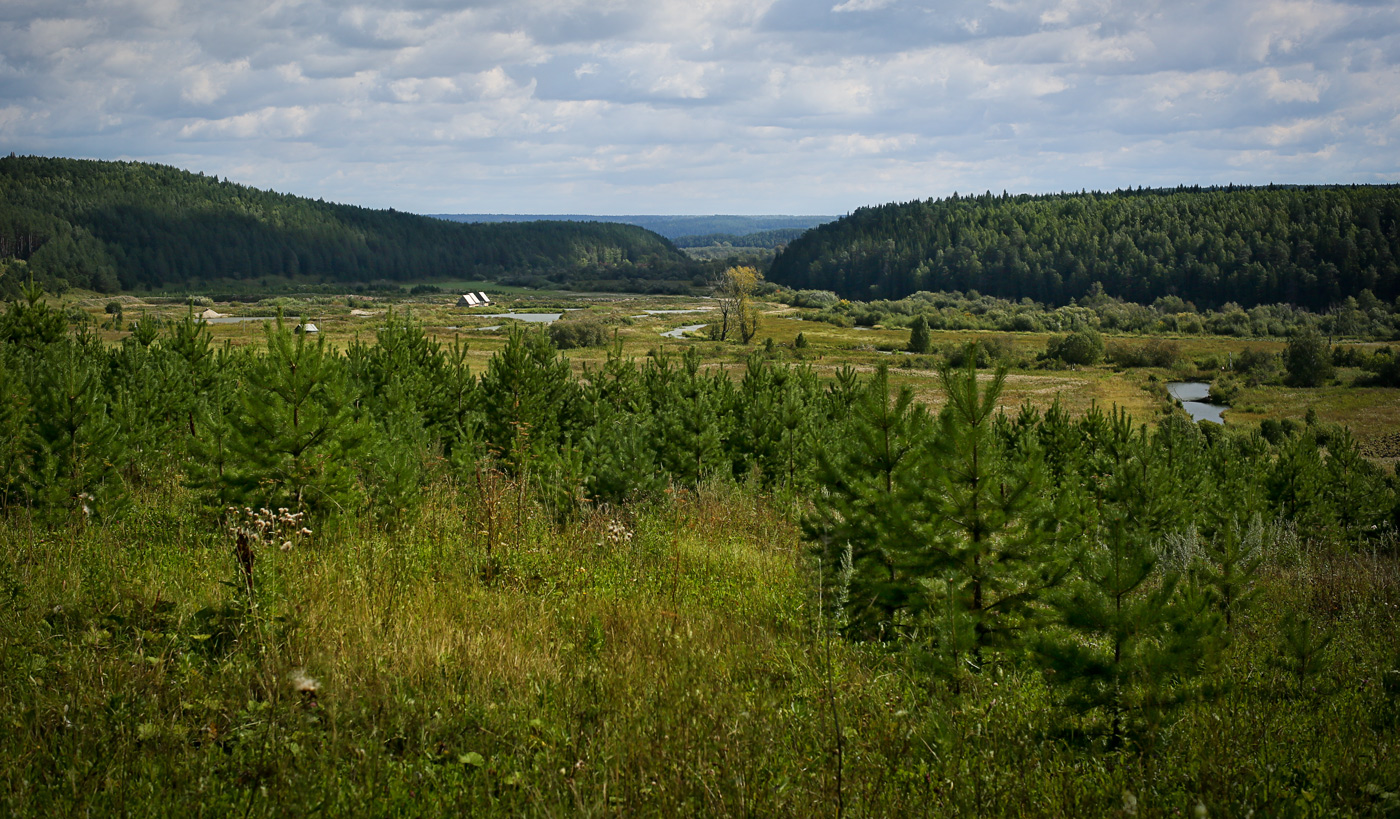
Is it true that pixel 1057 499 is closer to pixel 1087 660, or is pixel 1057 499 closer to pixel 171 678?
pixel 1087 660

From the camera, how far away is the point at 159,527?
6.99 meters

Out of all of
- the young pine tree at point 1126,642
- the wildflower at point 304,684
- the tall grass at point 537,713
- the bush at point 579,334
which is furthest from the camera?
the bush at point 579,334

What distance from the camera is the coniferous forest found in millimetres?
3031

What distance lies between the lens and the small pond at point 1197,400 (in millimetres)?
54875

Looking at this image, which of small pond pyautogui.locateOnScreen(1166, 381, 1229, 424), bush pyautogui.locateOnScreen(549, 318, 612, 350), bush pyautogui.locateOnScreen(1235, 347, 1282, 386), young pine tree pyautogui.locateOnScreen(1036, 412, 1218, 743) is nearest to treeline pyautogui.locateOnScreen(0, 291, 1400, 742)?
young pine tree pyautogui.locateOnScreen(1036, 412, 1218, 743)

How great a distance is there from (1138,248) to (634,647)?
15102 centimetres

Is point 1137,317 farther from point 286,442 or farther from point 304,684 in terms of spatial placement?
point 304,684

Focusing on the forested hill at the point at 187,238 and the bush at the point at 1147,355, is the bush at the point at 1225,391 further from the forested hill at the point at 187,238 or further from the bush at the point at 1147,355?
the forested hill at the point at 187,238

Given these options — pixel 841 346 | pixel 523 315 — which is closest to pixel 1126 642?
pixel 841 346

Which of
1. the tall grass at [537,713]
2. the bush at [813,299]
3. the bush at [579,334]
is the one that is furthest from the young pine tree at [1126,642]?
the bush at [813,299]

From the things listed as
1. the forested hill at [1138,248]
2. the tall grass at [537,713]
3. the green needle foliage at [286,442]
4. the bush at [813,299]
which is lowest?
the tall grass at [537,713]

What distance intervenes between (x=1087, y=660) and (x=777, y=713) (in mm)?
1469

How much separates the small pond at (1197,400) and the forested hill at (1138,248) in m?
63.3

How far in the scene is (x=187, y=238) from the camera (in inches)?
6088
